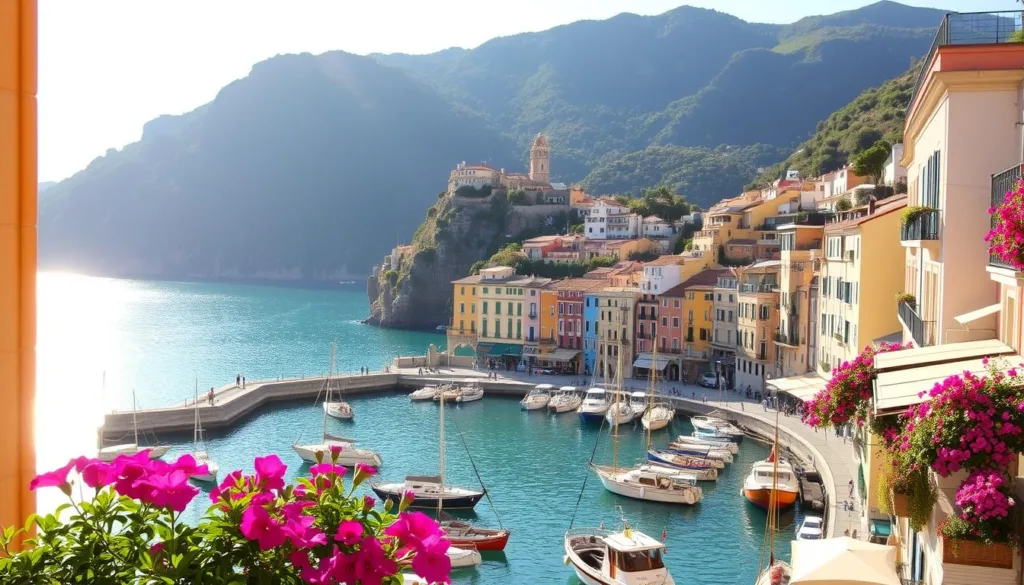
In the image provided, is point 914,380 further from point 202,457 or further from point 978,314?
point 202,457

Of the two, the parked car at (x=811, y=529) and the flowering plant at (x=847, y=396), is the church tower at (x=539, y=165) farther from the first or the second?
the flowering plant at (x=847, y=396)

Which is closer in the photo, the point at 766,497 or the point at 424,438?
the point at 766,497

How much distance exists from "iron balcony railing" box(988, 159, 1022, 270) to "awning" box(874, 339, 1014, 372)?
3.16ft

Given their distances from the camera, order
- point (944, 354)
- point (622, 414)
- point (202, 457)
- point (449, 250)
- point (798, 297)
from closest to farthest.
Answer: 1. point (944, 354)
2. point (202, 457)
3. point (798, 297)
4. point (622, 414)
5. point (449, 250)

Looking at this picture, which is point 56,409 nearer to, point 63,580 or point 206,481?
point 206,481

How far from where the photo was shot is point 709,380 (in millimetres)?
58594

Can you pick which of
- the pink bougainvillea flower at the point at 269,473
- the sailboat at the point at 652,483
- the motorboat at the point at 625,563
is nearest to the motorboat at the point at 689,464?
the sailboat at the point at 652,483

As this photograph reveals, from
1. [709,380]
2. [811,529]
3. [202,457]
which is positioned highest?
[709,380]

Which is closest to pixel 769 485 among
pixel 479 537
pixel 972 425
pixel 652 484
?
pixel 652 484

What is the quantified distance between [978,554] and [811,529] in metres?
19.9

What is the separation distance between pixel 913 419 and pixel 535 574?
19.9 meters

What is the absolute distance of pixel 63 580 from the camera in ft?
10.6

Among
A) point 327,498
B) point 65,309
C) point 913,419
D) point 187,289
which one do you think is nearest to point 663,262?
point 913,419

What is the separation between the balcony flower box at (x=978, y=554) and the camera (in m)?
8.42
